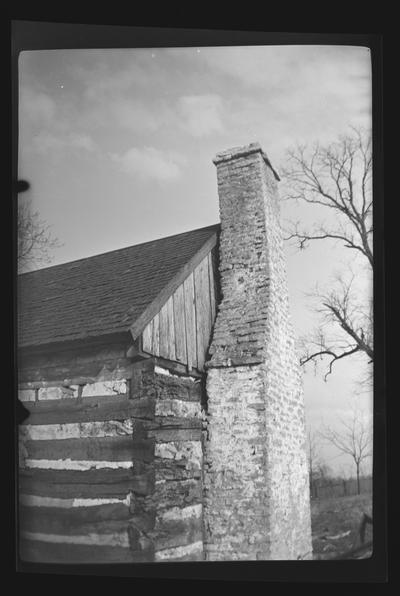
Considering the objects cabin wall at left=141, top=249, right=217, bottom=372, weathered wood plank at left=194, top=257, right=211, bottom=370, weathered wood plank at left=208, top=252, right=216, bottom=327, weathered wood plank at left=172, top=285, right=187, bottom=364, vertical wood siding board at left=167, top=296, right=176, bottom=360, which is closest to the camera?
cabin wall at left=141, top=249, right=217, bottom=372

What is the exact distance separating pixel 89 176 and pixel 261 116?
1.66 meters

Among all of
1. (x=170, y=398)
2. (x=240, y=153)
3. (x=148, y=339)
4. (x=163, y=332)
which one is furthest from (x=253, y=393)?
(x=240, y=153)

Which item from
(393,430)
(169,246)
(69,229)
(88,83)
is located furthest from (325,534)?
(88,83)

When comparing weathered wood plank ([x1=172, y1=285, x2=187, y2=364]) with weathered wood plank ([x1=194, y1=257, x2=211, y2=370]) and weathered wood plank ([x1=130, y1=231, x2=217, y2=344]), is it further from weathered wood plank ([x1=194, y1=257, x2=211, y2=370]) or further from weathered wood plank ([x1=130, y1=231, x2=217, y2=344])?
weathered wood plank ([x1=194, y1=257, x2=211, y2=370])

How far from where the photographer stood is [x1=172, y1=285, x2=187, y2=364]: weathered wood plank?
5625mm

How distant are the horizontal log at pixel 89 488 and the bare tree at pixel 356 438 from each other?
A: 1665 mm

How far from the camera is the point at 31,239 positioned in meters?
5.17

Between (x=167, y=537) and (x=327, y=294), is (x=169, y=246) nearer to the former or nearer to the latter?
(x=327, y=294)

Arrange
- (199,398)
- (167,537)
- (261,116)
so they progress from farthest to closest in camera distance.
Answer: (199,398) < (261,116) < (167,537)

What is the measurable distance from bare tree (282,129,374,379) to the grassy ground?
1.15 metres

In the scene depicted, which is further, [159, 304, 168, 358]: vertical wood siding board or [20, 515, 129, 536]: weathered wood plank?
[159, 304, 168, 358]: vertical wood siding board

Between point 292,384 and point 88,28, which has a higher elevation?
point 88,28

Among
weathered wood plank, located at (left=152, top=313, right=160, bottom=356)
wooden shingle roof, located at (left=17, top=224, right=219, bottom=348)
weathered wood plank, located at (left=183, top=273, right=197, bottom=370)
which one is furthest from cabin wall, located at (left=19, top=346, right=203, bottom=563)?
weathered wood plank, located at (left=183, top=273, right=197, bottom=370)

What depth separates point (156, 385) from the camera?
17.2 feet
